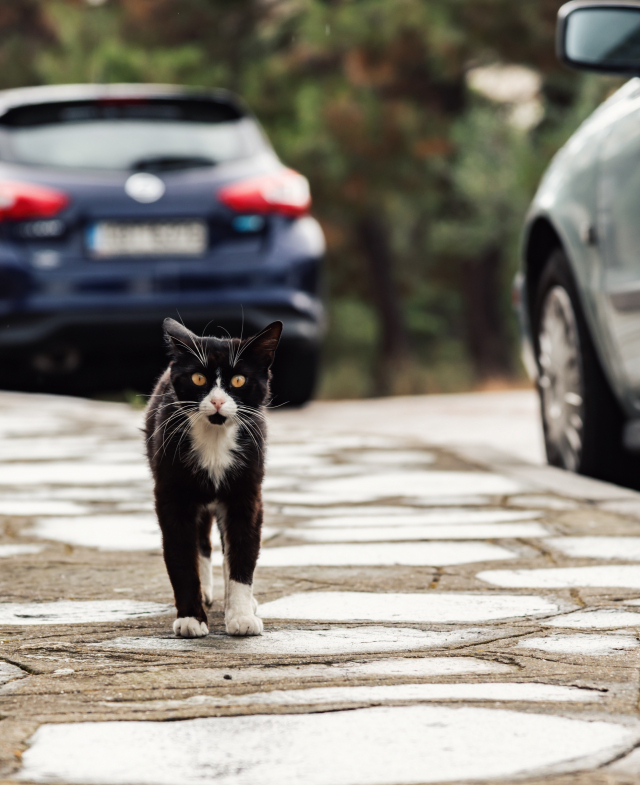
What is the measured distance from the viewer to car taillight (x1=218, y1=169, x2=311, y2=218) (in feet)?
24.3

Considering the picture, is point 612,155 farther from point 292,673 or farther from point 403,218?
point 403,218

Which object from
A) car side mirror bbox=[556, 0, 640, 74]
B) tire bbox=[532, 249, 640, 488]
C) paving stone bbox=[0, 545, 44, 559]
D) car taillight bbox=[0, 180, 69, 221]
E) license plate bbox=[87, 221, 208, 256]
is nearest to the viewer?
paving stone bbox=[0, 545, 44, 559]

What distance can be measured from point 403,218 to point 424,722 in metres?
23.1

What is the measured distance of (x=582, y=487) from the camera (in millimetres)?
4816

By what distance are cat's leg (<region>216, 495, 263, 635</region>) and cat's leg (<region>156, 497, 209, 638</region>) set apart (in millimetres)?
67

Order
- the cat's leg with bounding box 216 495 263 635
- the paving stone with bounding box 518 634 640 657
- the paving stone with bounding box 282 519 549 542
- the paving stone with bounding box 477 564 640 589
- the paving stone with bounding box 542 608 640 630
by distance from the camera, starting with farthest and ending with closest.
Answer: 1. the paving stone with bounding box 282 519 549 542
2. the paving stone with bounding box 477 564 640 589
3. the cat's leg with bounding box 216 495 263 635
4. the paving stone with bounding box 542 608 640 630
5. the paving stone with bounding box 518 634 640 657

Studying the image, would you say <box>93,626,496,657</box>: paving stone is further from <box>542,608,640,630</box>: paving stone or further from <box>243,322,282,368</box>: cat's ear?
<box>243,322,282,368</box>: cat's ear

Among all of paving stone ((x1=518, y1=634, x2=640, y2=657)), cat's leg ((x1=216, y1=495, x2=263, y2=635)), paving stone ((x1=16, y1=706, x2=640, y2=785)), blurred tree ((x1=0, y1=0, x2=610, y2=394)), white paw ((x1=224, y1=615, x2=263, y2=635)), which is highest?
blurred tree ((x1=0, y1=0, x2=610, y2=394))

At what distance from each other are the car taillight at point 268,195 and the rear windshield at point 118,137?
216 millimetres

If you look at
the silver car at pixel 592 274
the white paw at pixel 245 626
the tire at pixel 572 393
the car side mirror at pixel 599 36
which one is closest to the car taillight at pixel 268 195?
the silver car at pixel 592 274

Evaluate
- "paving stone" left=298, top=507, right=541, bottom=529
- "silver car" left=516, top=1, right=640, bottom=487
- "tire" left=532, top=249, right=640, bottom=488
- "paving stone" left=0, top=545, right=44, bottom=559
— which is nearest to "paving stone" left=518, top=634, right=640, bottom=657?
"paving stone" left=298, top=507, right=541, bottom=529

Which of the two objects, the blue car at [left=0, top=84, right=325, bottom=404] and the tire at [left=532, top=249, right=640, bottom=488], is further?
the blue car at [left=0, top=84, right=325, bottom=404]

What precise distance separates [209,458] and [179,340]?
0.27 meters

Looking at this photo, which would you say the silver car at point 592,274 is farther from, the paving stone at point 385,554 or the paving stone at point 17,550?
the paving stone at point 17,550
